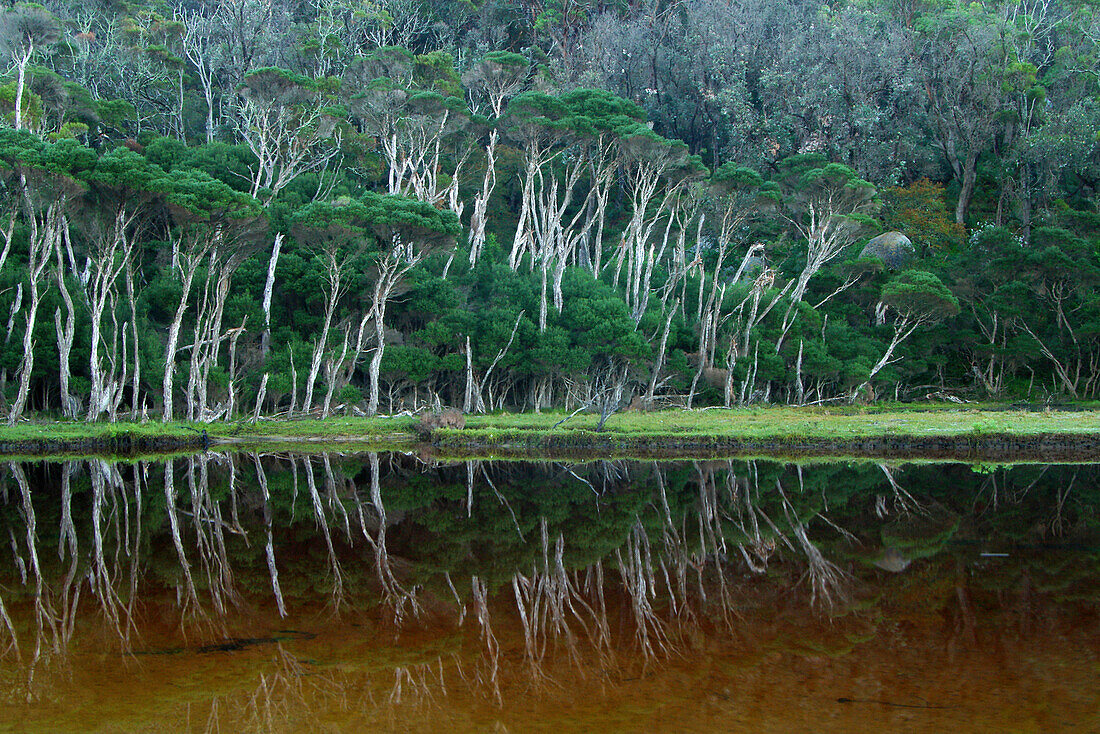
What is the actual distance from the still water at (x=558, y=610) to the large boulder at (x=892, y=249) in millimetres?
27911

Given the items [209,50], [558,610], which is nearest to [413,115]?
[209,50]

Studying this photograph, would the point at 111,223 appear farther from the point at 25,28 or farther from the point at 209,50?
the point at 209,50

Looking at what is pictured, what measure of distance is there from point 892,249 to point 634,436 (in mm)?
25472

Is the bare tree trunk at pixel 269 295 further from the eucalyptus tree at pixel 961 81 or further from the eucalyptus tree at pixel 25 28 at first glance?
the eucalyptus tree at pixel 961 81

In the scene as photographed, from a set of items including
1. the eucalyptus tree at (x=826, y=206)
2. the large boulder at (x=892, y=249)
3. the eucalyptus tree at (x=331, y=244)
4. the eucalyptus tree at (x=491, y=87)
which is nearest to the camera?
the eucalyptus tree at (x=331, y=244)

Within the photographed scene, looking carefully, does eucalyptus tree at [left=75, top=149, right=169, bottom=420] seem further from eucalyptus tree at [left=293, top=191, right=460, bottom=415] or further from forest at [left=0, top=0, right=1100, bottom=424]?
eucalyptus tree at [left=293, top=191, right=460, bottom=415]

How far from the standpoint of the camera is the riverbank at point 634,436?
23188 millimetres

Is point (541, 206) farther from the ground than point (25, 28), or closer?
closer

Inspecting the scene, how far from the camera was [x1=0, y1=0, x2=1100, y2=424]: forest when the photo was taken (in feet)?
100

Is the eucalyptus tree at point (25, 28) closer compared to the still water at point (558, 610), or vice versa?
the still water at point (558, 610)

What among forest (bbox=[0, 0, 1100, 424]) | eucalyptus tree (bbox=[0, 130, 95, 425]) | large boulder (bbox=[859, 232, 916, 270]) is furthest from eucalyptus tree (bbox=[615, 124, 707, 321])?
eucalyptus tree (bbox=[0, 130, 95, 425])

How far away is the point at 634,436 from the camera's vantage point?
24406 mm

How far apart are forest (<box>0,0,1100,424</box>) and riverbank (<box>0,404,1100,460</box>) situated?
3.12 meters

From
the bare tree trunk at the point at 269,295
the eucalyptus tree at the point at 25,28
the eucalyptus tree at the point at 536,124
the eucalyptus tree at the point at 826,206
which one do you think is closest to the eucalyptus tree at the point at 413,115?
the eucalyptus tree at the point at 536,124
